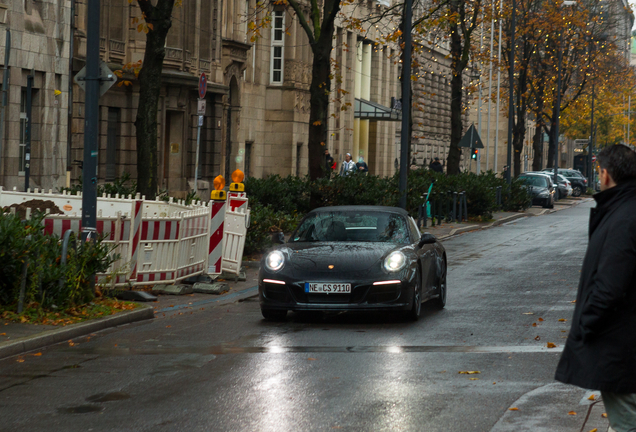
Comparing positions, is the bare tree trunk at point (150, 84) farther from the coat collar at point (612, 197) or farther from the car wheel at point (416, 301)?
the coat collar at point (612, 197)

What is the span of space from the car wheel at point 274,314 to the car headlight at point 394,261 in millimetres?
1295

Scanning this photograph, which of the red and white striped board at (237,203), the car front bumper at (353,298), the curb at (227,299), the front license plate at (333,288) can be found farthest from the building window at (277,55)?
the front license plate at (333,288)

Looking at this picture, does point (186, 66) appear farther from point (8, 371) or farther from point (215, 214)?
point (8, 371)

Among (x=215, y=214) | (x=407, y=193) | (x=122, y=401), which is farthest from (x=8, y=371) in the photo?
Answer: (x=407, y=193)

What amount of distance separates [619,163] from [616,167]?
2 cm

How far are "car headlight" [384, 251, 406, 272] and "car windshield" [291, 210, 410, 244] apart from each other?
76 cm

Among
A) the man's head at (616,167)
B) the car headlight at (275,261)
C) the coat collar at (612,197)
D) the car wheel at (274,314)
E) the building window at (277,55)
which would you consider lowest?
the car wheel at (274,314)

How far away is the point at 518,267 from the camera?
18.9 m

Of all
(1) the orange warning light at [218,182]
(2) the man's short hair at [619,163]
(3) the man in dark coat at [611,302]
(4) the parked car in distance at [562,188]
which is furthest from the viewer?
(4) the parked car in distance at [562,188]

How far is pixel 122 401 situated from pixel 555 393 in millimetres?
3021

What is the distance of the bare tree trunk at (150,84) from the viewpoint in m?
17.4

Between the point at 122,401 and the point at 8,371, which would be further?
the point at 8,371

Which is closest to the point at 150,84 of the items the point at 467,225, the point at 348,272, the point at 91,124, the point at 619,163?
the point at 91,124

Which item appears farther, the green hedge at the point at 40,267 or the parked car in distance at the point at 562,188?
the parked car in distance at the point at 562,188
